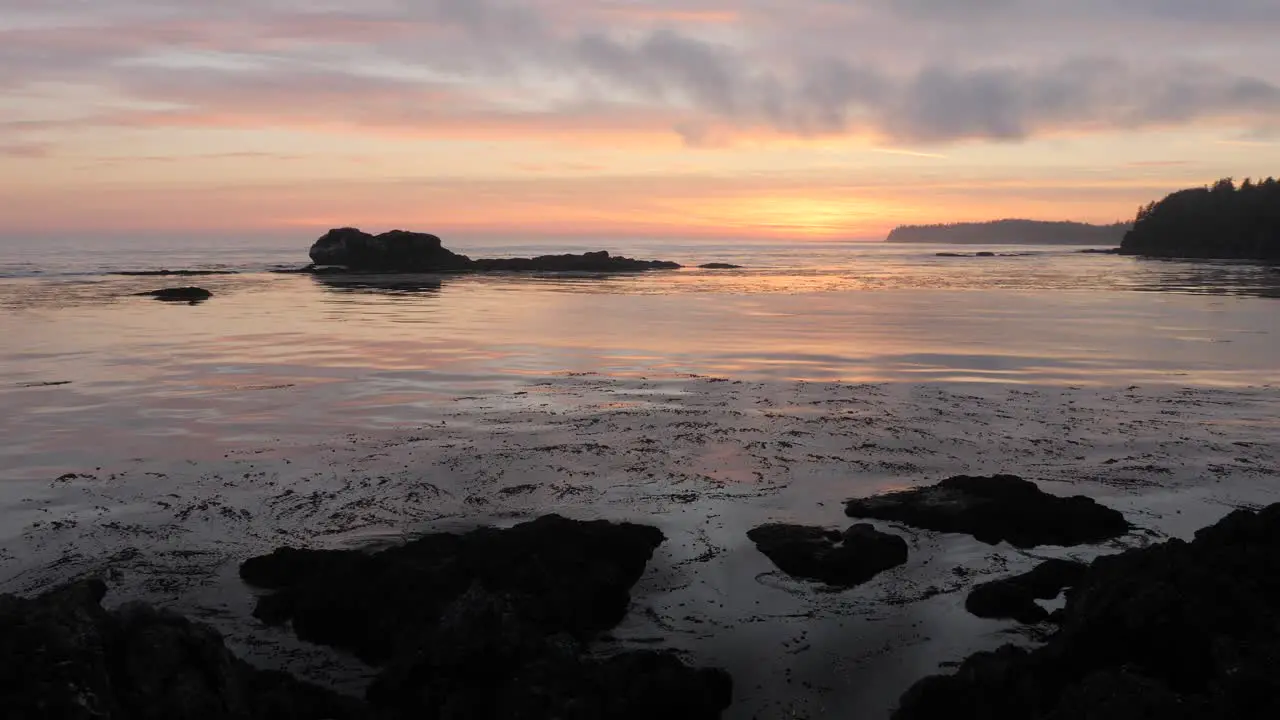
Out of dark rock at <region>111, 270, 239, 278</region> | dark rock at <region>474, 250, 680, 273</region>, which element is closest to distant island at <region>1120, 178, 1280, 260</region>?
dark rock at <region>474, 250, 680, 273</region>

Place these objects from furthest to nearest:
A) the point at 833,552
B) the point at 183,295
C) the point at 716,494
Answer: the point at 183,295, the point at 716,494, the point at 833,552

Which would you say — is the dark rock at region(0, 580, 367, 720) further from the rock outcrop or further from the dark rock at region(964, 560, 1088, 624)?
the rock outcrop

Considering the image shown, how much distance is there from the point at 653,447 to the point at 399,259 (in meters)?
79.0

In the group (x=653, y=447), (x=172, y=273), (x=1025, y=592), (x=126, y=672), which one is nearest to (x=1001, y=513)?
(x=1025, y=592)

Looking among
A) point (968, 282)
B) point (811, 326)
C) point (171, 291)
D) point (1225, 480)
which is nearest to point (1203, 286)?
point (968, 282)

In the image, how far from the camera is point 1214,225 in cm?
14012

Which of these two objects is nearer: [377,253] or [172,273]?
[172,273]

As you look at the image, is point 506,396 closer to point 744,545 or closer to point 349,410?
point 349,410

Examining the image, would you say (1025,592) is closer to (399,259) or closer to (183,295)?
(183,295)

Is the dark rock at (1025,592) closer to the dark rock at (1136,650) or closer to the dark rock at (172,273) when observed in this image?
the dark rock at (1136,650)

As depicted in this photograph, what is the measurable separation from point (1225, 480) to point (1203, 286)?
54717 mm

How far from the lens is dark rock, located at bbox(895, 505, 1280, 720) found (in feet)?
17.2

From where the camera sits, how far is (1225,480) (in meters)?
11.3

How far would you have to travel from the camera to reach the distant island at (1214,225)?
424ft
